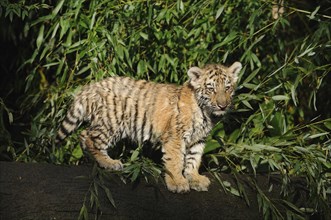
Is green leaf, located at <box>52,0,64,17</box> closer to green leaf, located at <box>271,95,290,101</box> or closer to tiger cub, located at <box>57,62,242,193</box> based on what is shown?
tiger cub, located at <box>57,62,242,193</box>

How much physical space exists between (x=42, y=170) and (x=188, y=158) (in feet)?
4.68

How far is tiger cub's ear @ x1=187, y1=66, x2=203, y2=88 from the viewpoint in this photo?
5062mm

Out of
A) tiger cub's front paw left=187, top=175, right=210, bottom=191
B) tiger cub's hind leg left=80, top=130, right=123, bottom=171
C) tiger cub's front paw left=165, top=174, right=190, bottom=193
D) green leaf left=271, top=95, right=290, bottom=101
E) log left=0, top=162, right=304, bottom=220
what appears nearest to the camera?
log left=0, top=162, right=304, bottom=220

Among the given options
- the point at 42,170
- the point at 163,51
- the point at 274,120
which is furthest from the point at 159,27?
the point at 42,170

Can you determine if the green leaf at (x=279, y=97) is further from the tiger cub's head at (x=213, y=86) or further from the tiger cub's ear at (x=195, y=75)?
the tiger cub's ear at (x=195, y=75)

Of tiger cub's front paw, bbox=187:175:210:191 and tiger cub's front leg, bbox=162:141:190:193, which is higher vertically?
tiger cub's front leg, bbox=162:141:190:193

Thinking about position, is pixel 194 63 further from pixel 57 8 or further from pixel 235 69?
pixel 57 8

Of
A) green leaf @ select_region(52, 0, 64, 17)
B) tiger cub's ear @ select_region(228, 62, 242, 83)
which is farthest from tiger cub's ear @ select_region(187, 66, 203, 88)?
green leaf @ select_region(52, 0, 64, 17)

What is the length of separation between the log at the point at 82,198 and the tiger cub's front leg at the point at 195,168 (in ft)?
0.35

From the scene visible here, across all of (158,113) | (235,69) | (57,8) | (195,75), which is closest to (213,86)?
(195,75)

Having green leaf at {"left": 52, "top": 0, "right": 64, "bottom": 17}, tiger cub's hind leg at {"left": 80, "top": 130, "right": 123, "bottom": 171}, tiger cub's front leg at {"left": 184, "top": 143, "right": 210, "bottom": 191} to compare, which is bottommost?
tiger cub's front leg at {"left": 184, "top": 143, "right": 210, "bottom": 191}

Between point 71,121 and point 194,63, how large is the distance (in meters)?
1.29

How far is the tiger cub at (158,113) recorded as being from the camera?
4.95m

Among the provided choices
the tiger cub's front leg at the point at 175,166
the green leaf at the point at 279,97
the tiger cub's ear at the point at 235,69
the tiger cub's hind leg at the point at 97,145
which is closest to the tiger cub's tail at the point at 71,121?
the tiger cub's hind leg at the point at 97,145
